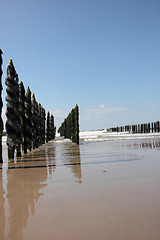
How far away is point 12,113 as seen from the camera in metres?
13.6

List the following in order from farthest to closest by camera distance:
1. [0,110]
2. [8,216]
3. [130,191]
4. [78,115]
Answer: [78,115], [0,110], [130,191], [8,216]

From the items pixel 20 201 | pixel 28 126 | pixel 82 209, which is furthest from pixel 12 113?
pixel 82 209

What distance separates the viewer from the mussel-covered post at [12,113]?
13.4 meters

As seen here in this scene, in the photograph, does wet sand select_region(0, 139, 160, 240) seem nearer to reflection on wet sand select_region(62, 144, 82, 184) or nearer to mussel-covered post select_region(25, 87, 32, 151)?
reflection on wet sand select_region(62, 144, 82, 184)

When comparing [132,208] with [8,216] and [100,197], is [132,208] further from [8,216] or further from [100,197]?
[8,216]

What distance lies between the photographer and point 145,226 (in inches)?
111

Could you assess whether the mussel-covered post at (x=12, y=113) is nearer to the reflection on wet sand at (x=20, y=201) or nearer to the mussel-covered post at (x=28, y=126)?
the mussel-covered post at (x=28, y=126)

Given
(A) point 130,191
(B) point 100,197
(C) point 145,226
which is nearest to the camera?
(C) point 145,226

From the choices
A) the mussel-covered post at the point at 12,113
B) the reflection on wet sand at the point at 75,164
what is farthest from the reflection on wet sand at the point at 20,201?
the mussel-covered post at the point at 12,113

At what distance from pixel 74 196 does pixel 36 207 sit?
91 cm

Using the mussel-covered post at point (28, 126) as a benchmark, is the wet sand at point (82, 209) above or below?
below

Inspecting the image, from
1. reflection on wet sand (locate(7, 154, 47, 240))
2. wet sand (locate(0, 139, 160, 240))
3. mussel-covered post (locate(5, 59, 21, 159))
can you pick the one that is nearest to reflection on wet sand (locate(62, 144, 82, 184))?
wet sand (locate(0, 139, 160, 240))

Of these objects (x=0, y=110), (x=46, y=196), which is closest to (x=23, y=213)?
(x=46, y=196)

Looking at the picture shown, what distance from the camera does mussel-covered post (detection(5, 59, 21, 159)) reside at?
13.4 m
